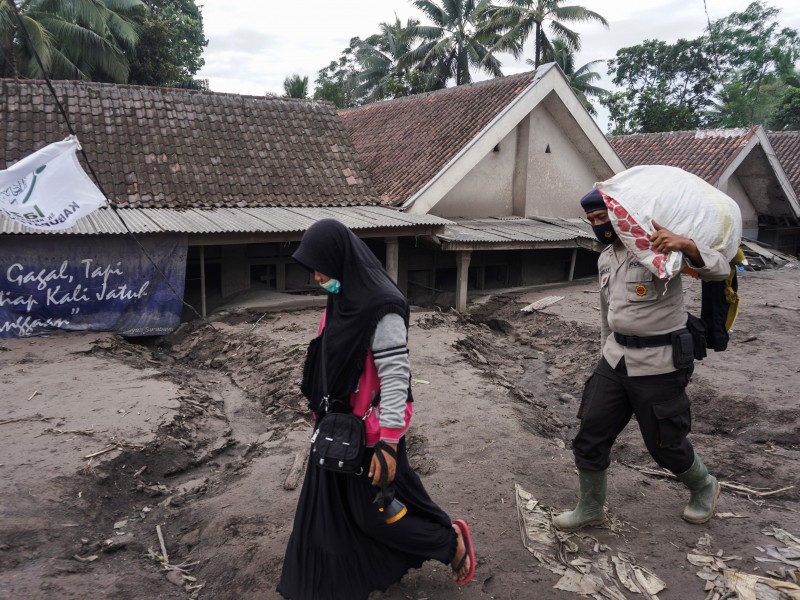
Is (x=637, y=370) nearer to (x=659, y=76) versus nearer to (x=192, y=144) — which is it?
(x=192, y=144)

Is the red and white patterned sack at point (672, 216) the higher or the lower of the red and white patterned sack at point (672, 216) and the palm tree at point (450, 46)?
the lower

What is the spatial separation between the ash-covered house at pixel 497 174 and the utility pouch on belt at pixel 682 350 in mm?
8665

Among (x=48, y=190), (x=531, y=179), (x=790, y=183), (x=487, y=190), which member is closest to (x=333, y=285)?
(x=48, y=190)

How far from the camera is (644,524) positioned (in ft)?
12.0

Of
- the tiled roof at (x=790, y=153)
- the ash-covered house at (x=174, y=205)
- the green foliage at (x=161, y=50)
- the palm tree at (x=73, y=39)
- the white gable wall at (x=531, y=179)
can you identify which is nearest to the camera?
the ash-covered house at (x=174, y=205)

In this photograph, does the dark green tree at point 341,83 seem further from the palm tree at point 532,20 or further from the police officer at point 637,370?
the police officer at point 637,370

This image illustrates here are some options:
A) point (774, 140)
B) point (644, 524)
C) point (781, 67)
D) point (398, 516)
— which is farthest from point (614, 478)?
point (781, 67)

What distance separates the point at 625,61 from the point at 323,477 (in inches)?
1513

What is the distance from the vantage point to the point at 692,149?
19.7 metres

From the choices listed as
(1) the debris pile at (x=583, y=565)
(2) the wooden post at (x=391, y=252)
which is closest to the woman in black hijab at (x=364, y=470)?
(1) the debris pile at (x=583, y=565)

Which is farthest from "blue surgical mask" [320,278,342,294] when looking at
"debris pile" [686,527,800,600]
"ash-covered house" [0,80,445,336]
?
"ash-covered house" [0,80,445,336]

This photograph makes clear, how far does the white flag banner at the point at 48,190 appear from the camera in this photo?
7266 millimetres

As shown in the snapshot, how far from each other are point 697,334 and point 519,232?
9775mm

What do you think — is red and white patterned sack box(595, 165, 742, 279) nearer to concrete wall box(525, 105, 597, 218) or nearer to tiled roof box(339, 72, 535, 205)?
tiled roof box(339, 72, 535, 205)
